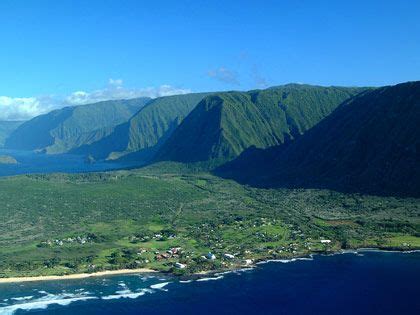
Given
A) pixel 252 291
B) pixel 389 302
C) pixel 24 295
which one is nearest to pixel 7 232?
pixel 24 295

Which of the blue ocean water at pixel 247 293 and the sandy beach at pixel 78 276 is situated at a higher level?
the sandy beach at pixel 78 276

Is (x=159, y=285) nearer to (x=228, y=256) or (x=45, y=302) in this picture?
(x=45, y=302)

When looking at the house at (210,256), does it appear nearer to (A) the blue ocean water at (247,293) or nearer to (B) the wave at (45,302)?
(A) the blue ocean water at (247,293)

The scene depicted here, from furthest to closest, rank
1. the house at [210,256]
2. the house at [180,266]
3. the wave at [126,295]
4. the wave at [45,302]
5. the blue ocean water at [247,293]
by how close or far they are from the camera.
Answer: the house at [210,256]
the house at [180,266]
the wave at [126,295]
the wave at [45,302]
the blue ocean water at [247,293]

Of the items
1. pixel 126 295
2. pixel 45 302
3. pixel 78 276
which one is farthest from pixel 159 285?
pixel 45 302

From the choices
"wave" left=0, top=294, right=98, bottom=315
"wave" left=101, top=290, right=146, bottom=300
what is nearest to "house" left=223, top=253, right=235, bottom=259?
"wave" left=101, top=290, right=146, bottom=300

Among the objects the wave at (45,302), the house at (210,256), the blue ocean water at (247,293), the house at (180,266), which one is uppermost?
the house at (210,256)

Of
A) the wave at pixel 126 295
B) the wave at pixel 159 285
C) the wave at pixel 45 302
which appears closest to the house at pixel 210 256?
the wave at pixel 159 285

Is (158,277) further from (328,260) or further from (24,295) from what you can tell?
(328,260)
